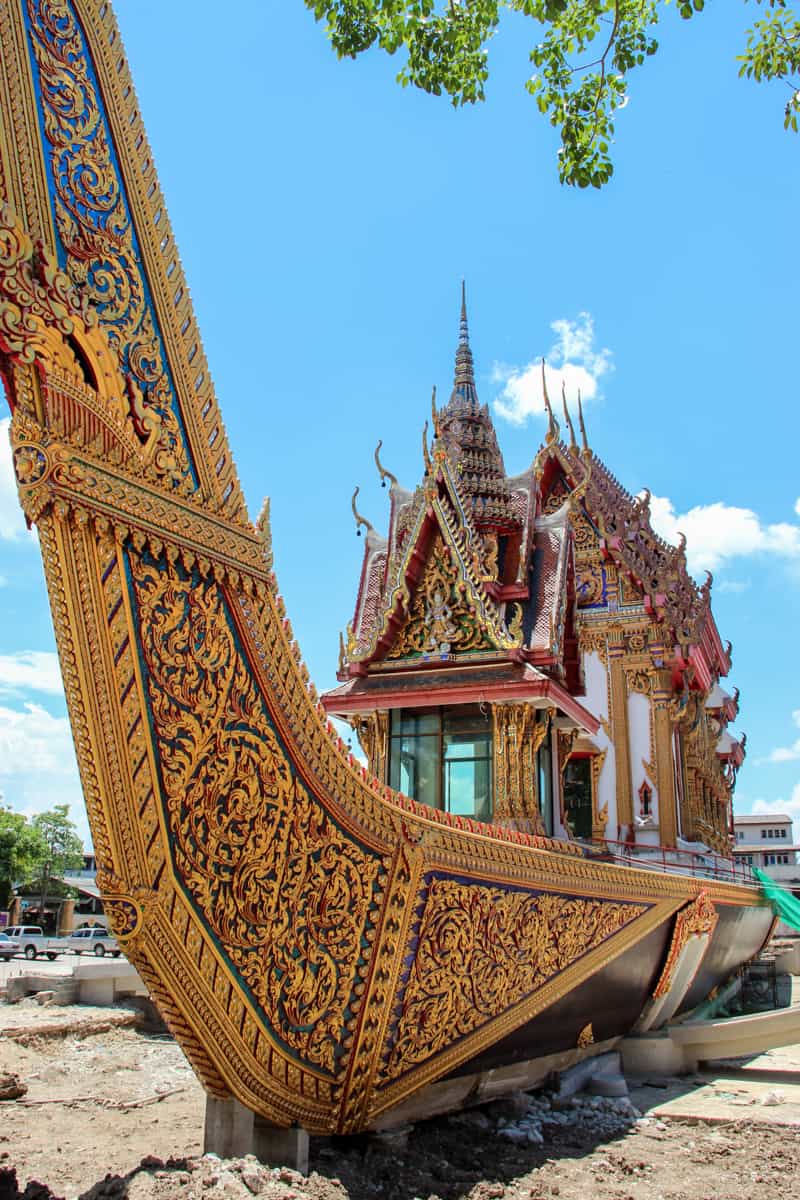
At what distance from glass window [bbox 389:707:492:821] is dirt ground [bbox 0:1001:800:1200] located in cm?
272

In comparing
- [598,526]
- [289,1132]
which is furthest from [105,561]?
Answer: [598,526]

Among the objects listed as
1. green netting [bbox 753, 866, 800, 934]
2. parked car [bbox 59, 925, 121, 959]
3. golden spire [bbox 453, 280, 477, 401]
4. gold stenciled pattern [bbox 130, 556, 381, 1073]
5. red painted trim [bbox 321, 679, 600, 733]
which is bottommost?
parked car [bbox 59, 925, 121, 959]

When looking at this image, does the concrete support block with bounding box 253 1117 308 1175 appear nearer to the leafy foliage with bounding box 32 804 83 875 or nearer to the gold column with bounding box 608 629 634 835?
the gold column with bounding box 608 629 634 835

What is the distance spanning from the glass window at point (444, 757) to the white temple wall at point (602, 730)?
6.37 m

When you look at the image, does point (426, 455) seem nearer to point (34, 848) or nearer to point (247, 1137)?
point (247, 1137)

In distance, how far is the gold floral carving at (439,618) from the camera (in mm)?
9258

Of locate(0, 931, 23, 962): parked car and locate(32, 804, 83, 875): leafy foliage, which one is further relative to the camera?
locate(32, 804, 83, 875): leafy foliage

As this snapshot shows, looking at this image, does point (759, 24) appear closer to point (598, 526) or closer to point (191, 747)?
point (191, 747)

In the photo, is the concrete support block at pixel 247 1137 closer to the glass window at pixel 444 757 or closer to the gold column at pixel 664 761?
the glass window at pixel 444 757

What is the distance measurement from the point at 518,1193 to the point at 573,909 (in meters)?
2.17

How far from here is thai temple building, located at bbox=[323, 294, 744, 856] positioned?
29.3 ft

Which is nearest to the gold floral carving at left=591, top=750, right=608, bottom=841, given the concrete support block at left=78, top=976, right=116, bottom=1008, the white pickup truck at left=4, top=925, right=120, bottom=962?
the concrete support block at left=78, top=976, right=116, bottom=1008

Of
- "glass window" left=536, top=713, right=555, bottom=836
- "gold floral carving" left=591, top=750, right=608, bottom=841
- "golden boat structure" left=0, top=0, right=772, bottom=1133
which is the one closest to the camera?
"golden boat structure" left=0, top=0, right=772, bottom=1133

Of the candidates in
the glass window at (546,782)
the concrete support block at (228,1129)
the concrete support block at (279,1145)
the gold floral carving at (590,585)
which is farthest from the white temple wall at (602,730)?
the concrete support block at (228,1129)
